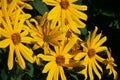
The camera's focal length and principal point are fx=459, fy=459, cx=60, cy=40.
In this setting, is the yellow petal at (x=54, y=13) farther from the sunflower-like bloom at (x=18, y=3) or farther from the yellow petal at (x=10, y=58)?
the yellow petal at (x=10, y=58)

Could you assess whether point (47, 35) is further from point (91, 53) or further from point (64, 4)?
point (91, 53)

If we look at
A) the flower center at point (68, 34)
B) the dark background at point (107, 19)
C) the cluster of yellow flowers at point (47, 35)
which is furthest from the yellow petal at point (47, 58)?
the dark background at point (107, 19)

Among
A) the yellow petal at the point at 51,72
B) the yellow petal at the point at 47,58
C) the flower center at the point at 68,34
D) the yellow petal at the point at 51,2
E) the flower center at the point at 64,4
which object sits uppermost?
the yellow petal at the point at 51,2

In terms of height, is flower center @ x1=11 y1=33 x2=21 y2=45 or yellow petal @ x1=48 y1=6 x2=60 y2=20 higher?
yellow petal @ x1=48 y1=6 x2=60 y2=20

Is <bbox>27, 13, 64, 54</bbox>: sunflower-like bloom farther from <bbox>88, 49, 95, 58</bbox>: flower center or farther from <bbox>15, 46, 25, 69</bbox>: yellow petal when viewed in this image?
<bbox>88, 49, 95, 58</bbox>: flower center

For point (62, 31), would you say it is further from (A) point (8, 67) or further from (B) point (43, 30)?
(A) point (8, 67)

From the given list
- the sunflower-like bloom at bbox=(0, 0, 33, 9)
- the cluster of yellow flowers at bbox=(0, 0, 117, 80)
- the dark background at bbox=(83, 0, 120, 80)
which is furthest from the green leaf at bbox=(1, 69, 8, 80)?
the dark background at bbox=(83, 0, 120, 80)

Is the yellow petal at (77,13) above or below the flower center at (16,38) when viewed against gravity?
above

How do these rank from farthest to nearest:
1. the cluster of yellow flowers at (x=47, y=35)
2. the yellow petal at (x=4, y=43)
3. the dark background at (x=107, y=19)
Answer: the dark background at (x=107, y=19) < the cluster of yellow flowers at (x=47, y=35) < the yellow petal at (x=4, y=43)

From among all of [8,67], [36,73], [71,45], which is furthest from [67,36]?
[8,67]
